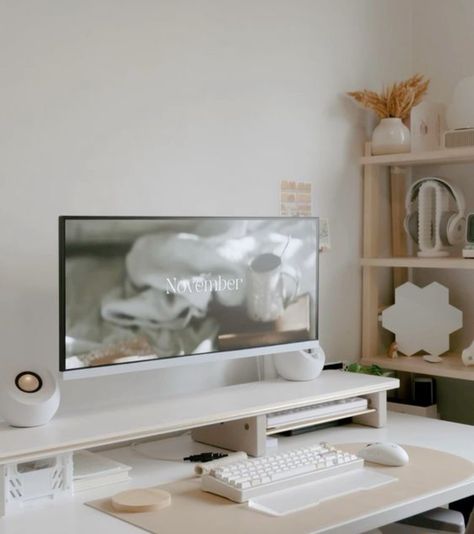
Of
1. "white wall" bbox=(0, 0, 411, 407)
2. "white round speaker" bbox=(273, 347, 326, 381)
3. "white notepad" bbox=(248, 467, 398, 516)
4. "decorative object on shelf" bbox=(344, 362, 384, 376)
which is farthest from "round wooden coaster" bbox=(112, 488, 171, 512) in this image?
"decorative object on shelf" bbox=(344, 362, 384, 376)

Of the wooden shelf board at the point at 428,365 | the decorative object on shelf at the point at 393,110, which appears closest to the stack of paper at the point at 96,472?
the wooden shelf board at the point at 428,365

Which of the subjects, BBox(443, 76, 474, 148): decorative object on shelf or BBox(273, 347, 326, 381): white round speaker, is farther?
BBox(443, 76, 474, 148): decorative object on shelf

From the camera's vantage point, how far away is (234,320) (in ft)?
8.34

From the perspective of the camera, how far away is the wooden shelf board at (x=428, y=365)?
2959 millimetres

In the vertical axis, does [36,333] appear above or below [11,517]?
above

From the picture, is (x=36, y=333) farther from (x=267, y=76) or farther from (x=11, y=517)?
(x=267, y=76)

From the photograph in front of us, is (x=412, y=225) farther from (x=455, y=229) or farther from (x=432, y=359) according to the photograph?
(x=432, y=359)

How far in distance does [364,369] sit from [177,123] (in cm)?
107

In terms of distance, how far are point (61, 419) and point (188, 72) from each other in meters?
1.11

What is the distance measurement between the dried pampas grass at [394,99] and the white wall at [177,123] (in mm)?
70

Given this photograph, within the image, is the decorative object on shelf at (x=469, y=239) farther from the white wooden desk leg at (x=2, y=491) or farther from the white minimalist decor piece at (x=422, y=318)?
the white wooden desk leg at (x=2, y=491)

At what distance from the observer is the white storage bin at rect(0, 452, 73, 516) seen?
6.40 feet

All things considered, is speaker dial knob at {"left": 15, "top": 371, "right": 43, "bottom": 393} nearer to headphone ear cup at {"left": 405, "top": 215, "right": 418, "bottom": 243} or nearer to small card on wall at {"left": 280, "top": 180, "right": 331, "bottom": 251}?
small card on wall at {"left": 280, "top": 180, "right": 331, "bottom": 251}

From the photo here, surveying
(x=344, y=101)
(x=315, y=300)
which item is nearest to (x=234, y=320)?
(x=315, y=300)
